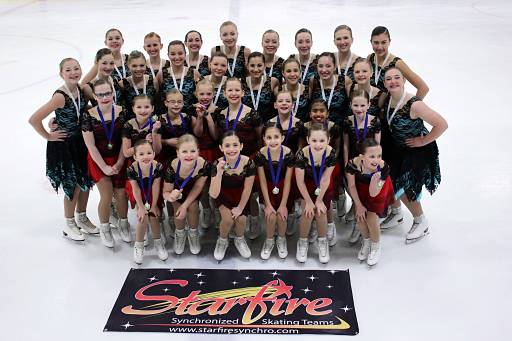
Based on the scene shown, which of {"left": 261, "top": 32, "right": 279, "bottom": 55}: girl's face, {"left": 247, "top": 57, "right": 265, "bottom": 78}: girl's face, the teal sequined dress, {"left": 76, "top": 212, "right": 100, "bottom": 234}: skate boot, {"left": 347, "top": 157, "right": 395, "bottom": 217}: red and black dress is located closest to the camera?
{"left": 347, "top": 157, "right": 395, "bottom": 217}: red and black dress

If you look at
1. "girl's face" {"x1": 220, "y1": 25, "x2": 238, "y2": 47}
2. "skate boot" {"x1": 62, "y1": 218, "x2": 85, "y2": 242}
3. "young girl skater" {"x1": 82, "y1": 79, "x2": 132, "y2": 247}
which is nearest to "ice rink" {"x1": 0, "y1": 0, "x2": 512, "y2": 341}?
"skate boot" {"x1": 62, "y1": 218, "x2": 85, "y2": 242}

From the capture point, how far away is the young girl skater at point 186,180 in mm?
2785

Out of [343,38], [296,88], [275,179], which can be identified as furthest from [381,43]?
[275,179]

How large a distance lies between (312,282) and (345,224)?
748 mm

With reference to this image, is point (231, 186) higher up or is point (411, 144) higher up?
point (411, 144)

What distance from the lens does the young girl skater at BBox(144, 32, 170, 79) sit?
3533 mm

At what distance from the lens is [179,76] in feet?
11.2

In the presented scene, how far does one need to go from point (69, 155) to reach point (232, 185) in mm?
1083

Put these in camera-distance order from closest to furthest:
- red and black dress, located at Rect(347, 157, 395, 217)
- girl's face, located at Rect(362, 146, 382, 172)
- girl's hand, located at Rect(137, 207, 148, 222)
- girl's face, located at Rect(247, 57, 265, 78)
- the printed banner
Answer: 1. the printed banner
2. girl's face, located at Rect(362, 146, 382, 172)
3. red and black dress, located at Rect(347, 157, 395, 217)
4. girl's hand, located at Rect(137, 207, 148, 222)
5. girl's face, located at Rect(247, 57, 265, 78)

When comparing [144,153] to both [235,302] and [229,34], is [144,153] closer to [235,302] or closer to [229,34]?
[235,302]

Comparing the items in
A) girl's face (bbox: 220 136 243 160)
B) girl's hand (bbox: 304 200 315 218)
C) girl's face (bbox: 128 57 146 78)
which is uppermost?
girl's face (bbox: 128 57 146 78)

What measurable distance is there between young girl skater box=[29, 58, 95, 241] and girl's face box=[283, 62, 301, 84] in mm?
1269

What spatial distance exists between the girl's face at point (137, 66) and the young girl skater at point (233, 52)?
606 mm

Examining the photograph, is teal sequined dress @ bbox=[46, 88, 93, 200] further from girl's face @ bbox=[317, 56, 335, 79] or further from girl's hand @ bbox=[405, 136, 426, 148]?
girl's hand @ bbox=[405, 136, 426, 148]
